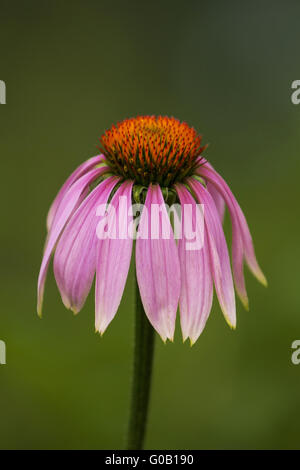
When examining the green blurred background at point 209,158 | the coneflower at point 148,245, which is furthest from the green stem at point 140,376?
the green blurred background at point 209,158

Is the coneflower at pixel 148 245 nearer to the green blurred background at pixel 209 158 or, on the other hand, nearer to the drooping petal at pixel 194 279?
the drooping petal at pixel 194 279

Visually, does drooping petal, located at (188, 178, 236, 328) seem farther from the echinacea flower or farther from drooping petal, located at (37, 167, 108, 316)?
drooping petal, located at (37, 167, 108, 316)

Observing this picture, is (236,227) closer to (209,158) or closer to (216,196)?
(216,196)

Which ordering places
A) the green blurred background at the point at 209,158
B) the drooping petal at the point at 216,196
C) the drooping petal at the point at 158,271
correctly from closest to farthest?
the drooping petal at the point at 158,271 < the drooping petal at the point at 216,196 < the green blurred background at the point at 209,158

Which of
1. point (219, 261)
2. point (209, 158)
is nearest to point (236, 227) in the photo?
point (219, 261)

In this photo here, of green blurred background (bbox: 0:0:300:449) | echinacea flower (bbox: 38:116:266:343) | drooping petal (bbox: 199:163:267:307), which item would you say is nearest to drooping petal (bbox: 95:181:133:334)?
echinacea flower (bbox: 38:116:266:343)

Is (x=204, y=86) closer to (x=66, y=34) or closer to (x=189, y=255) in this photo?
(x=66, y=34)

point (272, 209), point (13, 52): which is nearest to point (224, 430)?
point (272, 209)
